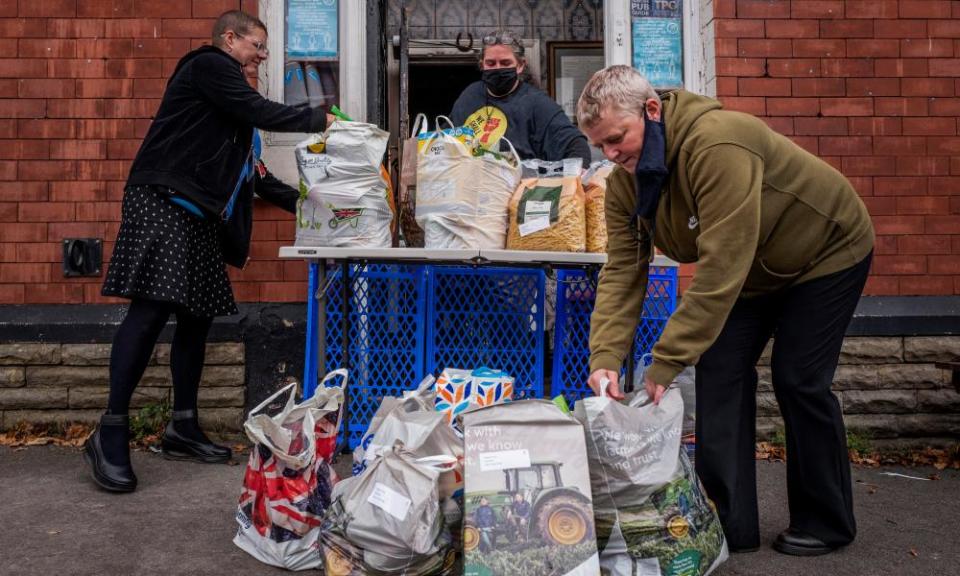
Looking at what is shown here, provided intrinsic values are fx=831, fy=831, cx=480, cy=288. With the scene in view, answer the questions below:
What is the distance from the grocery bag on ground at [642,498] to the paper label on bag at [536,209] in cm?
135

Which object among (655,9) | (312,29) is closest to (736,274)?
(655,9)

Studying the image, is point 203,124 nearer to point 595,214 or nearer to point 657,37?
point 595,214

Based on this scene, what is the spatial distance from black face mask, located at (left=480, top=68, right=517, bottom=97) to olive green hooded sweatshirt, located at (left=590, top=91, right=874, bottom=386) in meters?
1.95

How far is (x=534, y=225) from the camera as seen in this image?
12.6 ft

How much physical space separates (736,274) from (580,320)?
1.69 metres

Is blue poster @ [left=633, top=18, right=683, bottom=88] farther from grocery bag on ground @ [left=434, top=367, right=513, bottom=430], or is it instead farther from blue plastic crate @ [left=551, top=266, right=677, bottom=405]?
grocery bag on ground @ [left=434, top=367, right=513, bottom=430]

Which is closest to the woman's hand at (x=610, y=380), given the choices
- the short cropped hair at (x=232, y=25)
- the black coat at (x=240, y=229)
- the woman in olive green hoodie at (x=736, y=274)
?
the woman in olive green hoodie at (x=736, y=274)

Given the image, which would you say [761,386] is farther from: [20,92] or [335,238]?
[20,92]

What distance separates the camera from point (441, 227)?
3877 millimetres

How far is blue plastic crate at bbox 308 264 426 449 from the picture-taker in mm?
4148

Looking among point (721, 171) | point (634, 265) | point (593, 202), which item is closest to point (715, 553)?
point (634, 265)

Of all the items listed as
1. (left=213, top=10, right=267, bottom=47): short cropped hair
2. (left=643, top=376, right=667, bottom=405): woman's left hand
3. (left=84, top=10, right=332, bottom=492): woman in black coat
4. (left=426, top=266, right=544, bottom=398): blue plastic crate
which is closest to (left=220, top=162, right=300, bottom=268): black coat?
(left=84, top=10, right=332, bottom=492): woman in black coat

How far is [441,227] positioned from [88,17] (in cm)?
263

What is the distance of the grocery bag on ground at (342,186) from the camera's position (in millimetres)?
3912
